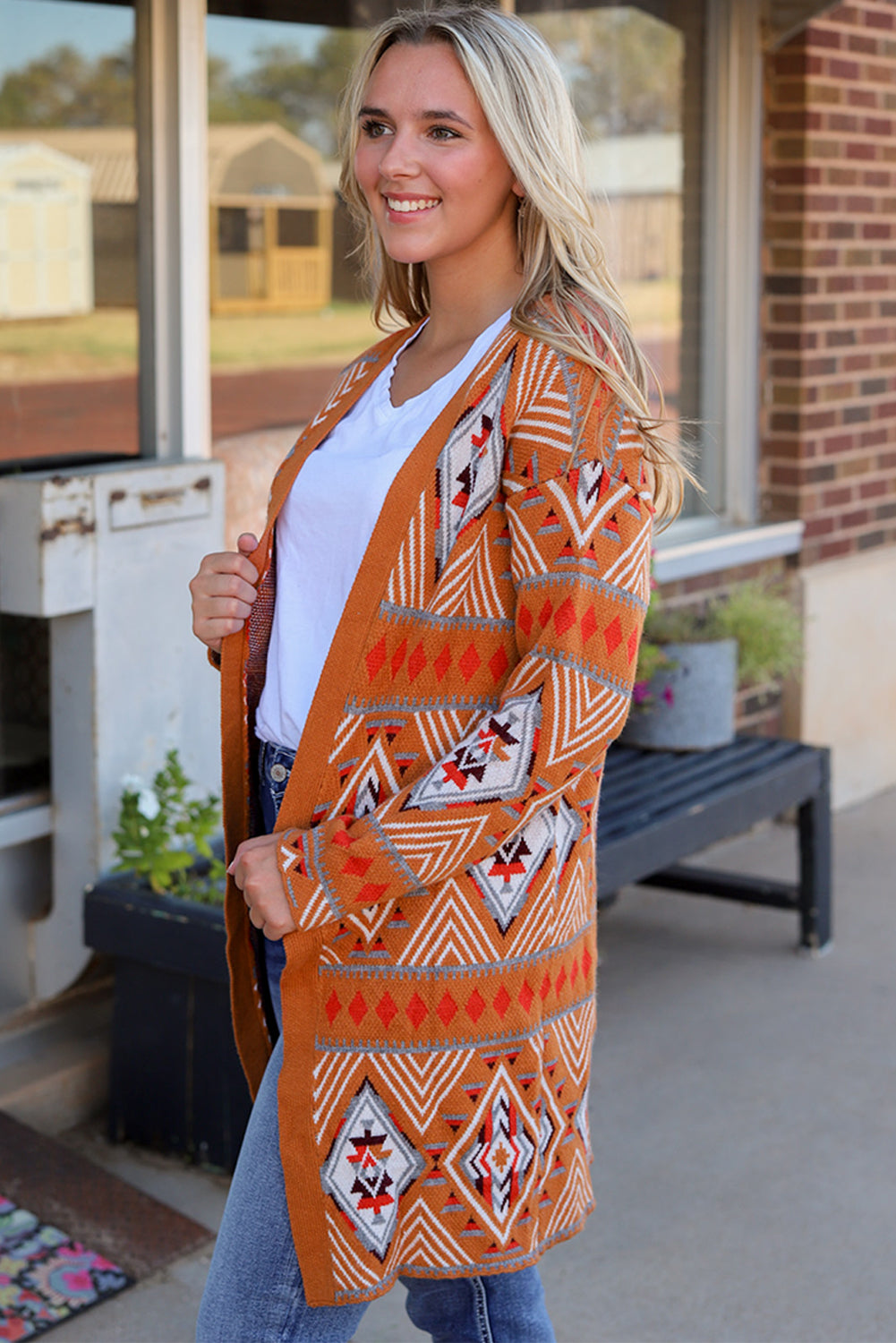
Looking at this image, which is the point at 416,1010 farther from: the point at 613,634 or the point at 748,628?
the point at 748,628

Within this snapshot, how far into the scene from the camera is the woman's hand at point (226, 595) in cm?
199

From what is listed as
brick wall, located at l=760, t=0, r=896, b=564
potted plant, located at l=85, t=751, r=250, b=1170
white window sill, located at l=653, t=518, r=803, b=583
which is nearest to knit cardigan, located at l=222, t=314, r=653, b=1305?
potted plant, located at l=85, t=751, r=250, b=1170

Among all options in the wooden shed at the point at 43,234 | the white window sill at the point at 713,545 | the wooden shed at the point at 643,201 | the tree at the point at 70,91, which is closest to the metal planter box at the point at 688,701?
the white window sill at the point at 713,545

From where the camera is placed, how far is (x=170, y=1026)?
11.0ft

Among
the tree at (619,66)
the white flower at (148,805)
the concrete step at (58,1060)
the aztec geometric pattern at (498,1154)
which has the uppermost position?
the tree at (619,66)

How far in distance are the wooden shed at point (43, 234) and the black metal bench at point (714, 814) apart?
170cm

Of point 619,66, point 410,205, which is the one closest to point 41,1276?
point 410,205

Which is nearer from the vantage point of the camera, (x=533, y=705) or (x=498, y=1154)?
(x=533, y=705)

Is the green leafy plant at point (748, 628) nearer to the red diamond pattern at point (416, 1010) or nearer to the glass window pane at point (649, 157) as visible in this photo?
the glass window pane at point (649, 157)

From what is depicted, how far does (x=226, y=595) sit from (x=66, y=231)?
2008 millimetres

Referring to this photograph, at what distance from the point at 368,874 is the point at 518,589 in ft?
1.05

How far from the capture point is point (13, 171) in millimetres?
3635

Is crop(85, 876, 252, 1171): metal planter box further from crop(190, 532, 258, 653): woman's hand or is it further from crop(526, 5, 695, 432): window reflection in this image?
crop(526, 5, 695, 432): window reflection

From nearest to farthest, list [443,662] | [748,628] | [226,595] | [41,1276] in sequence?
[443,662]
[226,595]
[41,1276]
[748,628]
